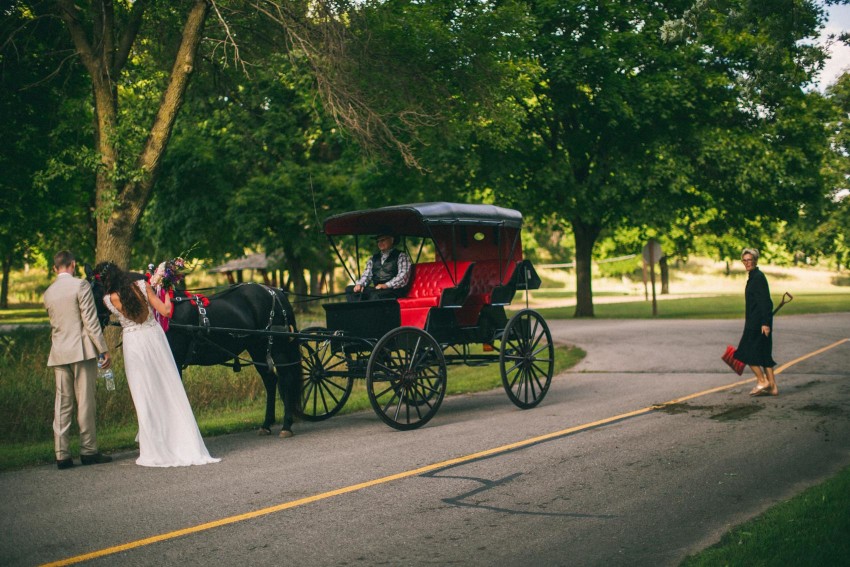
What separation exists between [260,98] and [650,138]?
14933mm

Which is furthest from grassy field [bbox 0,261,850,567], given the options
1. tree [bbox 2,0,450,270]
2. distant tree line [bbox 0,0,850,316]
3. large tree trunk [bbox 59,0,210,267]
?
distant tree line [bbox 0,0,850,316]

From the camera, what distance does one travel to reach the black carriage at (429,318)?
37.9 ft

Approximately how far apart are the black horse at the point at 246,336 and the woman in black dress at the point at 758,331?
669cm

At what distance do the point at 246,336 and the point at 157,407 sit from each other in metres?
2.00

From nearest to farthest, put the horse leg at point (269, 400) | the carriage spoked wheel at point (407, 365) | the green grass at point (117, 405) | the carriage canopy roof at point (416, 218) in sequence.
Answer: the green grass at point (117, 405)
the carriage spoked wheel at point (407, 365)
the horse leg at point (269, 400)
the carriage canopy roof at point (416, 218)

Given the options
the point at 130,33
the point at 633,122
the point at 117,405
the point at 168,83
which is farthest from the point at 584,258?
→ the point at 117,405

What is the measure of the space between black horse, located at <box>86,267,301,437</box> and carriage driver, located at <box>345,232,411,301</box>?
132cm

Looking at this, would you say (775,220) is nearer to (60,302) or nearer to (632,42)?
(632,42)

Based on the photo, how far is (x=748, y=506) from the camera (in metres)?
7.16

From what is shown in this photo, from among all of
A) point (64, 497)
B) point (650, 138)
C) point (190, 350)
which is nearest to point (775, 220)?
point (650, 138)

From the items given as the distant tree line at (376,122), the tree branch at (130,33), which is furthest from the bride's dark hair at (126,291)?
the tree branch at (130,33)

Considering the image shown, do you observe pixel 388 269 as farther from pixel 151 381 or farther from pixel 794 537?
pixel 794 537

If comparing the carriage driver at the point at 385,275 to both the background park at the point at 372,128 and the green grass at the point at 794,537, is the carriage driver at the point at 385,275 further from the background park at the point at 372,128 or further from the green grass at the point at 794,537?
the green grass at the point at 794,537

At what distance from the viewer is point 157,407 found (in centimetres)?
927
